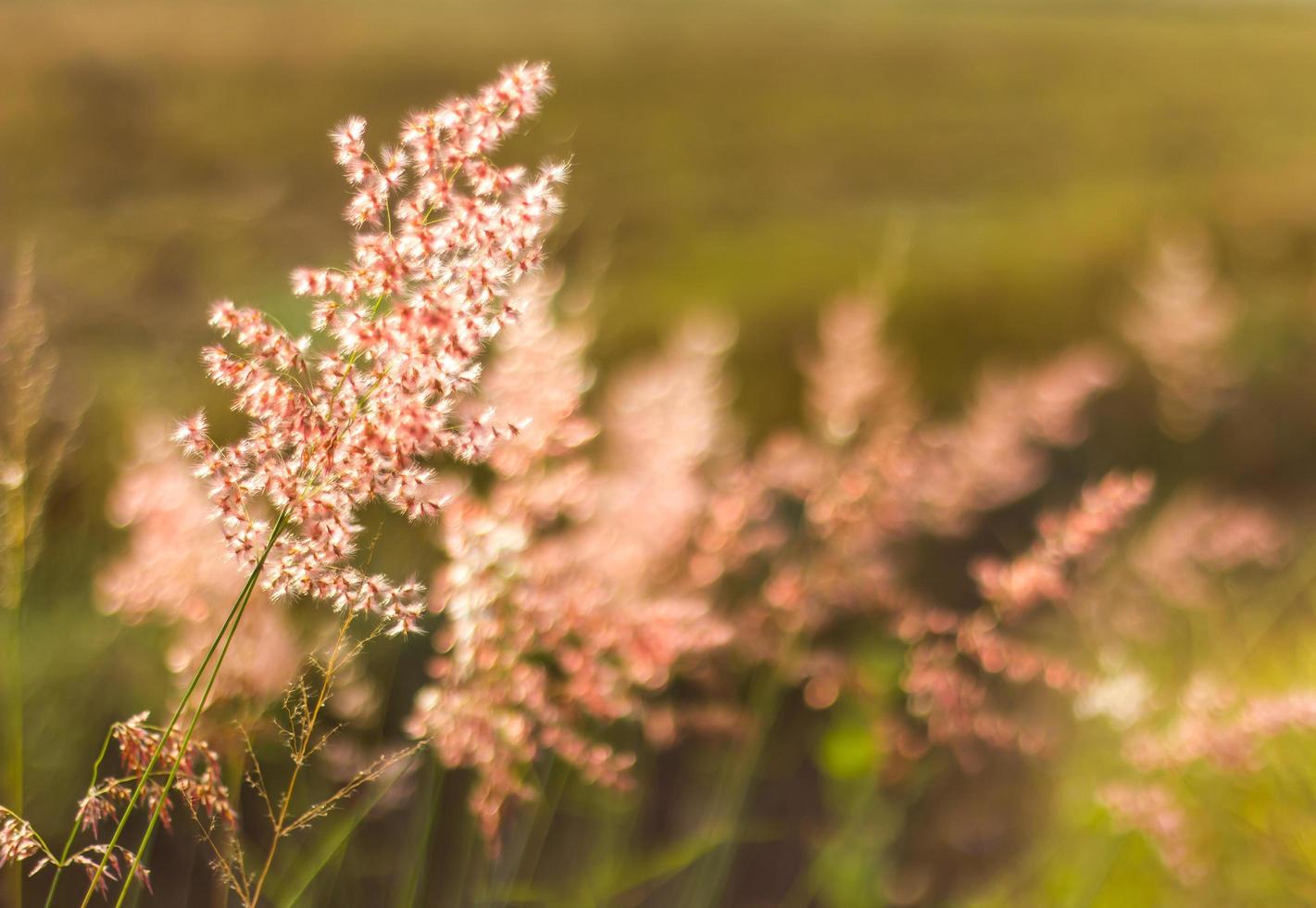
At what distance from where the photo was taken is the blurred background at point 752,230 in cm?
295

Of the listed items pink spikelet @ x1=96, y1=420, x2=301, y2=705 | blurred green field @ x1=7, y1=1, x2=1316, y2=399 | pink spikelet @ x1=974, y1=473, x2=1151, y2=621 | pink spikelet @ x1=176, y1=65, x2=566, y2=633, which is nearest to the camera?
pink spikelet @ x1=176, y1=65, x2=566, y2=633

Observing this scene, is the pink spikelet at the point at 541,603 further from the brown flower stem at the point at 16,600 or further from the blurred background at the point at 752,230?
the brown flower stem at the point at 16,600

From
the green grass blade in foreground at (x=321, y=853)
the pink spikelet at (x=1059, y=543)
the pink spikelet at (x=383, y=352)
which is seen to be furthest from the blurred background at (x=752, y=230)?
the pink spikelet at (x=1059, y=543)

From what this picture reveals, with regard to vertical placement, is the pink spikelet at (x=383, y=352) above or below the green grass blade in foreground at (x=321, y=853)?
above

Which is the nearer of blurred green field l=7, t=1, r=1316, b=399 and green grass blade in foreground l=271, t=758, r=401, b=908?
green grass blade in foreground l=271, t=758, r=401, b=908

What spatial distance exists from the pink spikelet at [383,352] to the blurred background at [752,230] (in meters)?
0.34

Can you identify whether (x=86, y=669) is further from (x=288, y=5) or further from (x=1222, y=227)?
(x=288, y=5)

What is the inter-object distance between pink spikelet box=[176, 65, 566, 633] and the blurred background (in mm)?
344

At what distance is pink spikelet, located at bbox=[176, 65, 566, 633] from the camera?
1035 millimetres

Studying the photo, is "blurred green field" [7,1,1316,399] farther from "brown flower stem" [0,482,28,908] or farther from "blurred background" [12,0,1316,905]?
"brown flower stem" [0,482,28,908]

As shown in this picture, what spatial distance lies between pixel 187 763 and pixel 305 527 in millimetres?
407

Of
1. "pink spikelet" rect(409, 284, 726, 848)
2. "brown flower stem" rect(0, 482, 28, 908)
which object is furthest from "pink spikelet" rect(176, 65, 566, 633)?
"brown flower stem" rect(0, 482, 28, 908)

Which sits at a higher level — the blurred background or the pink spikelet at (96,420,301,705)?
the blurred background

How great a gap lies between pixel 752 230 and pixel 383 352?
10.3 metres
